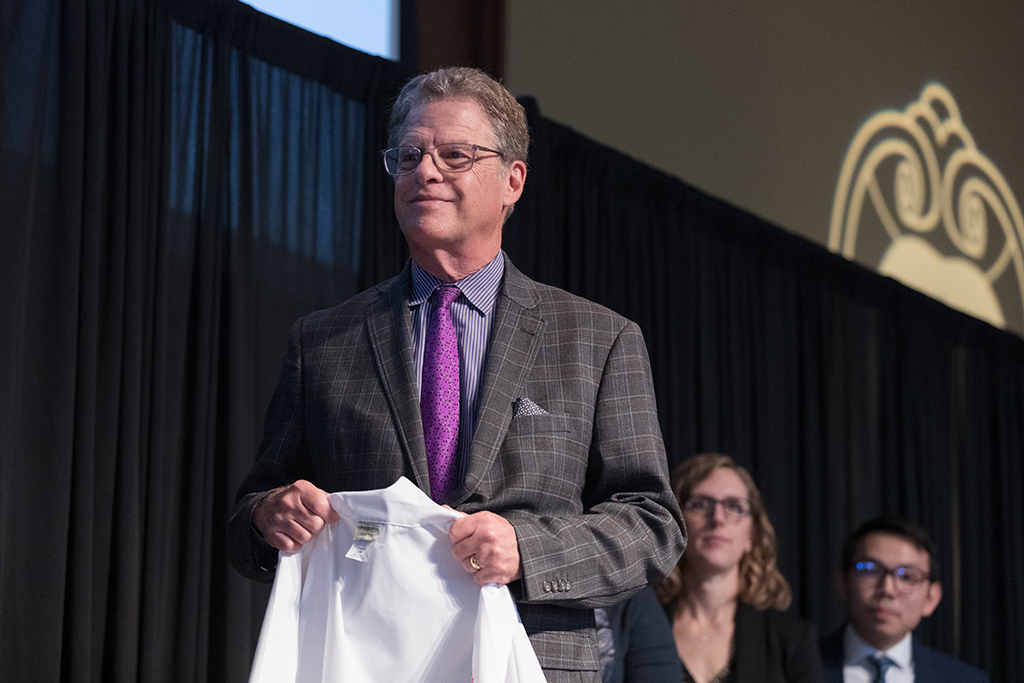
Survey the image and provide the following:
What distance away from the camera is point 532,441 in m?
1.57

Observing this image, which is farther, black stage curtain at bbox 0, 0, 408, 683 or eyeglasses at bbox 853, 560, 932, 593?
eyeglasses at bbox 853, 560, 932, 593

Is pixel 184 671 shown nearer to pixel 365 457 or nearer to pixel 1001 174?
pixel 365 457

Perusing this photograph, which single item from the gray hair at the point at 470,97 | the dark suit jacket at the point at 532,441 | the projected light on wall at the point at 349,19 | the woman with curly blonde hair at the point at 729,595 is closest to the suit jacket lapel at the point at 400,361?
the dark suit jacket at the point at 532,441

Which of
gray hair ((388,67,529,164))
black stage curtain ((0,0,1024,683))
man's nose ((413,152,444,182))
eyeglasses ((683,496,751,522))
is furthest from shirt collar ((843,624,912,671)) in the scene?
man's nose ((413,152,444,182))

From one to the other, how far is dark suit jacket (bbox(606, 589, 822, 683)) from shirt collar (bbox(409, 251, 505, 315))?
1.38 meters

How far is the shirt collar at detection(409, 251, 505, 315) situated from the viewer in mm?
1709

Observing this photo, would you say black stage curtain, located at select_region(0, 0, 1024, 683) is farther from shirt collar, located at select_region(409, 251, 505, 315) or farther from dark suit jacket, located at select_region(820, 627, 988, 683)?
shirt collar, located at select_region(409, 251, 505, 315)

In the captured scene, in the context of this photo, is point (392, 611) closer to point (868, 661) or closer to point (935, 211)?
point (868, 661)

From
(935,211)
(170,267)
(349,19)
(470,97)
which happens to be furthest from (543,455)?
(935,211)

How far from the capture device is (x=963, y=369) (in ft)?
21.6

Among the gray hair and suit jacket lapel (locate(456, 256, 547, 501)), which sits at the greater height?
the gray hair

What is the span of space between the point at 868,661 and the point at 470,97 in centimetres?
283

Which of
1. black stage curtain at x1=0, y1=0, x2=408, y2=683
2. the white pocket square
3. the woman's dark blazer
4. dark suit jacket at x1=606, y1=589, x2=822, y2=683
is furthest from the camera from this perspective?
the woman's dark blazer

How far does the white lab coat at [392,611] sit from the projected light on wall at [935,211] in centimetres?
481
